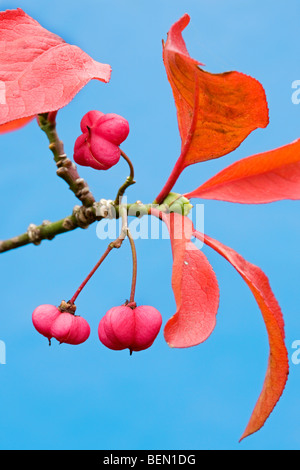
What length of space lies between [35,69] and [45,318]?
1.01 ft

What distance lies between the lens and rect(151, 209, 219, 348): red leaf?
69 centimetres

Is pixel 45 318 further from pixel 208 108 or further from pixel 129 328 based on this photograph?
pixel 208 108

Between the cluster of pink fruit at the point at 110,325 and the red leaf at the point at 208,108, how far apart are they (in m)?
0.16

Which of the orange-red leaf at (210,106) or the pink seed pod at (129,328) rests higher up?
the orange-red leaf at (210,106)

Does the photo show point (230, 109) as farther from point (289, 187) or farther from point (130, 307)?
point (130, 307)

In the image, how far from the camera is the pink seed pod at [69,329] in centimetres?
78

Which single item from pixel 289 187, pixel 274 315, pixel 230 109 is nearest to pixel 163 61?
pixel 230 109

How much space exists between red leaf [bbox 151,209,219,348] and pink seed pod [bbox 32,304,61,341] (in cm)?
17

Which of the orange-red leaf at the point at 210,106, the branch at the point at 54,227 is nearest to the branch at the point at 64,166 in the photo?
the branch at the point at 54,227

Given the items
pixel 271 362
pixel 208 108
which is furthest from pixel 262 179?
pixel 271 362

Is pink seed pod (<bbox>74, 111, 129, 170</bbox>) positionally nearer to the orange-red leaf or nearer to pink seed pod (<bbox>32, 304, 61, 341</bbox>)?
the orange-red leaf

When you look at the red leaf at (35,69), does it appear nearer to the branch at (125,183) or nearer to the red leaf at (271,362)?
the branch at (125,183)

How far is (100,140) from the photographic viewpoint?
76cm

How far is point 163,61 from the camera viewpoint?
2.45ft
